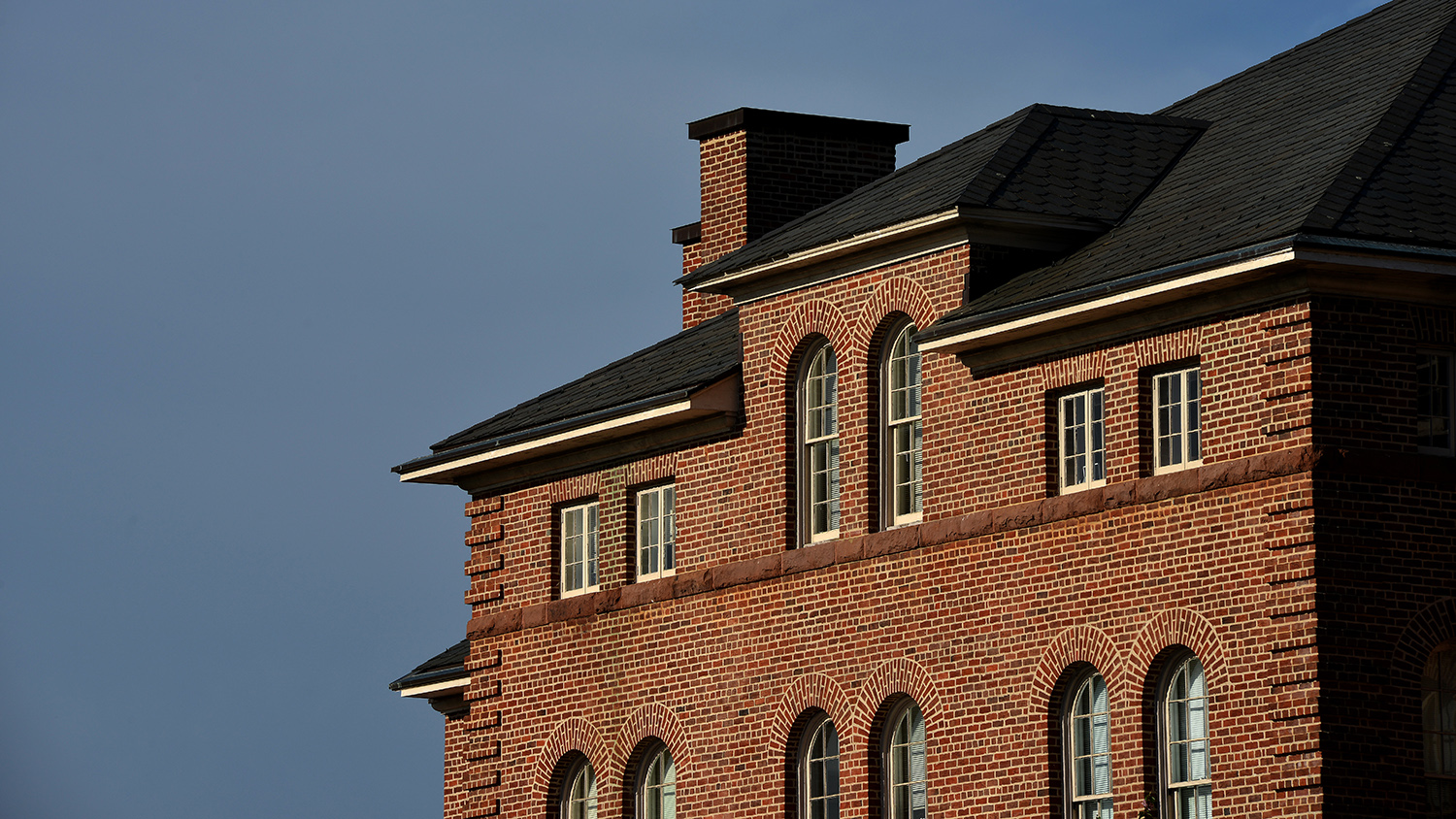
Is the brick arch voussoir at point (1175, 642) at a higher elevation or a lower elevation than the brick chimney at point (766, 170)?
lower

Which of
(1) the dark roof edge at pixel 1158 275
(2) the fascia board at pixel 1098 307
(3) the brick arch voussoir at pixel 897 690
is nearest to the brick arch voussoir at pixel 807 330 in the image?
(2) the fascia board at pixel 1098 307

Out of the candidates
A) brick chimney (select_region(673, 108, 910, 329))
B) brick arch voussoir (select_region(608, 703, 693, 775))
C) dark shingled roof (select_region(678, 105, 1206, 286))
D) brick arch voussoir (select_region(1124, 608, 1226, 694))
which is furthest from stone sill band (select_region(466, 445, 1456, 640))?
brick chimney (select_region(673, 108, 910, 329))

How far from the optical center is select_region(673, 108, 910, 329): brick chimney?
135ft

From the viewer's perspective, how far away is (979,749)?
31.1 m

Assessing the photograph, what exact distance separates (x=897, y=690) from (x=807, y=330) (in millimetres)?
4389

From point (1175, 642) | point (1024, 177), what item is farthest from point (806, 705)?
point (1024, 177)

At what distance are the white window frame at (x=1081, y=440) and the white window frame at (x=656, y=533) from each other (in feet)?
21.2

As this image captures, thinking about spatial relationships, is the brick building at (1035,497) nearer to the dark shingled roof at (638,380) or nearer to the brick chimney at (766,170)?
the dark shingled roof at (638,380)

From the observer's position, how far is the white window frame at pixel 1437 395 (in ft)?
93.7

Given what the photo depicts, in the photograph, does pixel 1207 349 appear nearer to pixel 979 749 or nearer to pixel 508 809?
pixel 979 749

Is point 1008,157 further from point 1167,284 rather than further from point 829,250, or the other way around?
point 1167,284

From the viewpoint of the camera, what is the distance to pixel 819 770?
3356cm

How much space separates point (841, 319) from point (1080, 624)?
5.26 m

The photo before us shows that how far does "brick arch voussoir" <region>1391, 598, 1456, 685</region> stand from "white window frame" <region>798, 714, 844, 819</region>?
24.3ft
